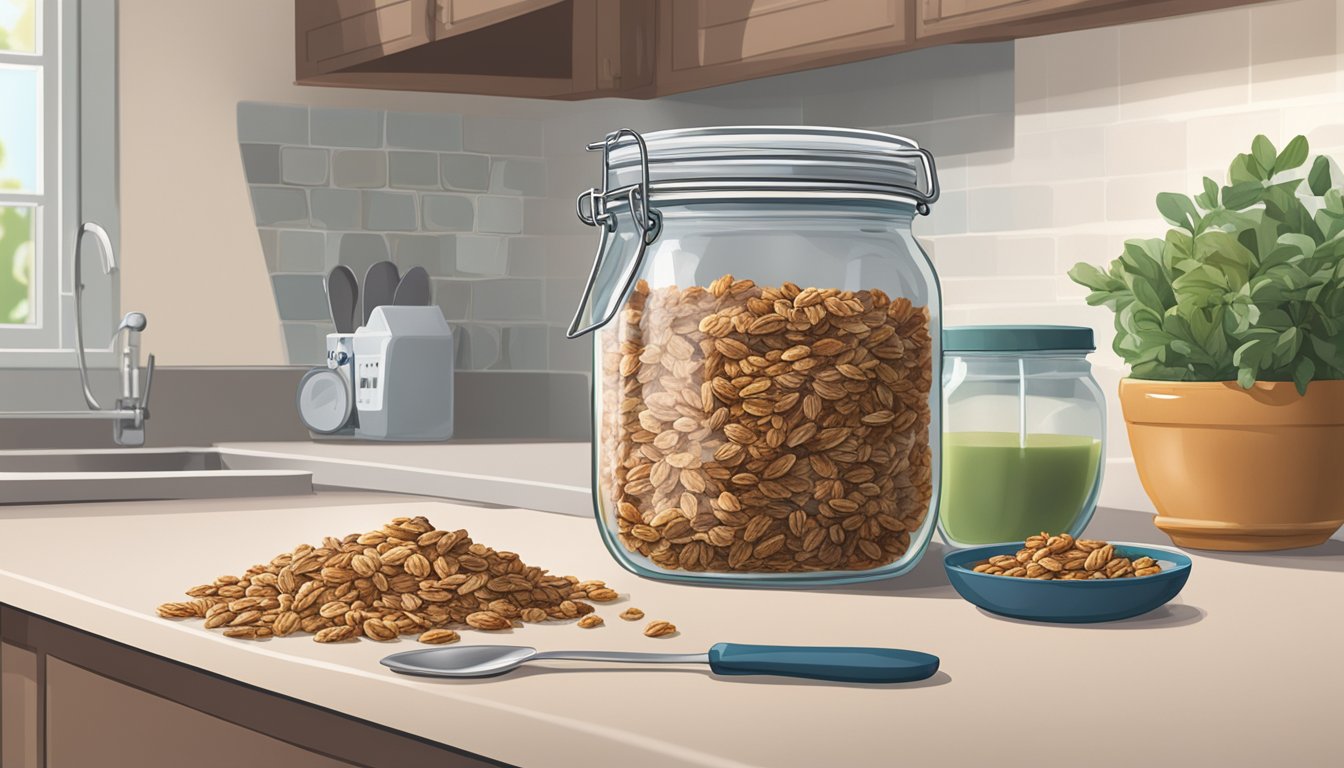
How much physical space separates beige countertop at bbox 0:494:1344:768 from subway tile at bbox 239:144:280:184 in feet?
5.93

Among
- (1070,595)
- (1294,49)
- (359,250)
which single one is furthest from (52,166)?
(1070,595)

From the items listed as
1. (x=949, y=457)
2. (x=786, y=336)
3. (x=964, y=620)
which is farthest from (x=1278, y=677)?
(x=949, y=457)

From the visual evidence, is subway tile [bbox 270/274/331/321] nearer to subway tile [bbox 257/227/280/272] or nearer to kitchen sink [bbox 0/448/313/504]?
subway tile [bbox 257/227/280/272]

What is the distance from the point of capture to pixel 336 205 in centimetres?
296

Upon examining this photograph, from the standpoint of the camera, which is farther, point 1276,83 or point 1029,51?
point 1029,51

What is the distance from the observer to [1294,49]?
1.70m

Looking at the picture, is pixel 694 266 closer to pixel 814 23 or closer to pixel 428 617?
pixel 428 617

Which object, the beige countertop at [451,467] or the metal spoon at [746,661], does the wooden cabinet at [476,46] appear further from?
the metal spoon at [746,661]

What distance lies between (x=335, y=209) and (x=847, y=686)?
2435 millimetres

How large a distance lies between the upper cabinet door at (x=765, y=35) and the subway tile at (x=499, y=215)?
705 mm

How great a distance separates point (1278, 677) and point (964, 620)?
0.68 feet

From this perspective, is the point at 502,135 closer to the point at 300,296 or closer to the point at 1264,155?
the point at 300,296

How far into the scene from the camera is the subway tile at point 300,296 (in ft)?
9.62

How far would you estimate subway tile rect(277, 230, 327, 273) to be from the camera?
2930 mm
